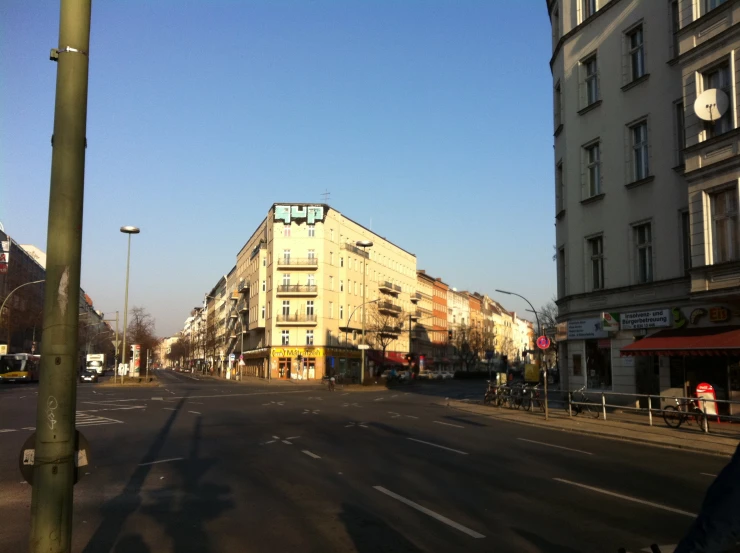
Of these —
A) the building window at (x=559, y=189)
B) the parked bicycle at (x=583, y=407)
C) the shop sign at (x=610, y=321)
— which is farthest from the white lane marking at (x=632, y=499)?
the building window at (x=559, y=189)

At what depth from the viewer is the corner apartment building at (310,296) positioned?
78.8 meters

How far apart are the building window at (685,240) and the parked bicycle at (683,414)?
506 centimetres

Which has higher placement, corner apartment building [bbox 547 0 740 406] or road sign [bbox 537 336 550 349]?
corner apartment building [bbox 547 0 740 406]

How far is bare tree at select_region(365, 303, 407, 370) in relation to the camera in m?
82.1

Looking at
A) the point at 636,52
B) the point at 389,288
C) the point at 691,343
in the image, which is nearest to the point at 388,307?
the point at 389,288

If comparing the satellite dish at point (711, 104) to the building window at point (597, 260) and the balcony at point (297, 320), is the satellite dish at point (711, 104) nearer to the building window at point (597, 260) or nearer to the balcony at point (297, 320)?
the building window at point (597, 260)

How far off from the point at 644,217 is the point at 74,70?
2455 cm

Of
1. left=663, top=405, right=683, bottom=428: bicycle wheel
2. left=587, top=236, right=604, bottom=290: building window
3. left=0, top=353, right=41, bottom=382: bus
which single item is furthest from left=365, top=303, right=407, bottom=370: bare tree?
left=663, top=405, right=683, bottom=428: bicycle wheel

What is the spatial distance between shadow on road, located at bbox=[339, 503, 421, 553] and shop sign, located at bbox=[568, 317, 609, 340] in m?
20.2

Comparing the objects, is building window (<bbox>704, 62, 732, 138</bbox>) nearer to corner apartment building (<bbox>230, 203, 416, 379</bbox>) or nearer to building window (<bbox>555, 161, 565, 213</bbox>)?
building window (<bbox>555, 161, 565, 213</bbox>)

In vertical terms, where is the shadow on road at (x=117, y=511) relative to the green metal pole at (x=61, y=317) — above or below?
below

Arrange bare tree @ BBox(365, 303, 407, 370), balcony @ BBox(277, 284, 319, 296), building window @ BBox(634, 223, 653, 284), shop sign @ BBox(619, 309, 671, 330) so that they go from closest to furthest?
shop sign @ BBox(619, 309, 671, 330), building window @ BBox(634, 223, 653, 284), balcony @ BBox(277, 284, 319, 296), bare tree @ BBox(365, 303, 407, 370)

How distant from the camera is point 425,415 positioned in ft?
83.5

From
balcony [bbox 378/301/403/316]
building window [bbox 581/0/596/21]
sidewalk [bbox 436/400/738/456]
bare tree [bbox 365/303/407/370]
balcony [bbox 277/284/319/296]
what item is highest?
building window [bbox 581/0/596/21]
